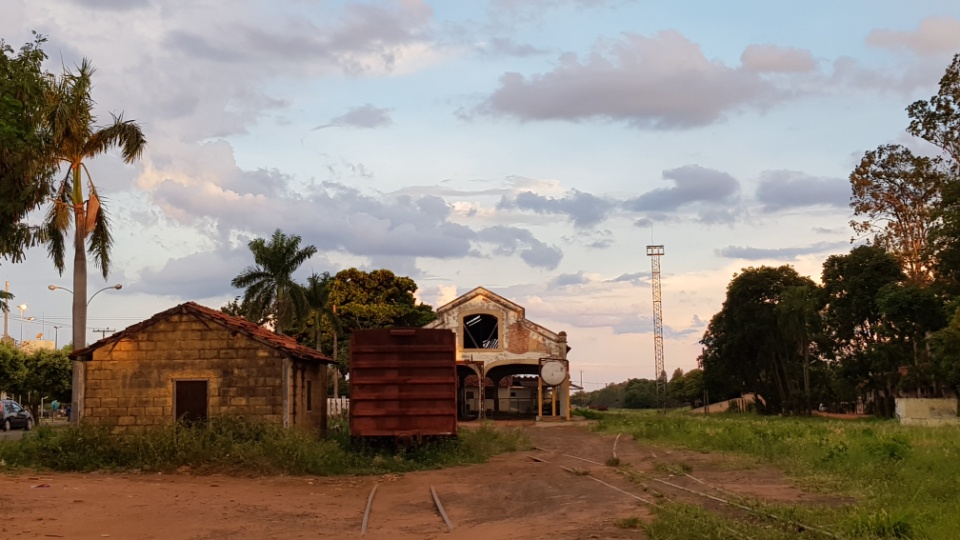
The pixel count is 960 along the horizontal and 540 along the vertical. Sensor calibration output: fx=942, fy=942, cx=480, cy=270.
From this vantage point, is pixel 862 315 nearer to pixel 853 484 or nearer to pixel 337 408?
pixel 337 408

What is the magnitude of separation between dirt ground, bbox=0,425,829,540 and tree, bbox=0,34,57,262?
745 centimetres

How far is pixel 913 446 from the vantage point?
21656 millimetres

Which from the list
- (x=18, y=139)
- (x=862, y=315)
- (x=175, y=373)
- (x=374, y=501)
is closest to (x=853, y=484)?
(x=374, y=501)

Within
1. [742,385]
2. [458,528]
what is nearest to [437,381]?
[458,528]

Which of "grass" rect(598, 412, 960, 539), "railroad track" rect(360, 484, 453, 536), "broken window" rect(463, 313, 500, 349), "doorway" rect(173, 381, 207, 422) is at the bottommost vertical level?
"railroad track" rect(360, 484, 453, 536)

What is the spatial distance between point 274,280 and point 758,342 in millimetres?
35719

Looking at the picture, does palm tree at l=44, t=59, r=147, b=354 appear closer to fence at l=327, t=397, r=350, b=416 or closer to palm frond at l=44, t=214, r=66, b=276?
palm frond at l=44, t=214, r=66, b=276

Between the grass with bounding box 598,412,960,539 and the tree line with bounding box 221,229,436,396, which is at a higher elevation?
the tree line with bounding box 221,229,436,396

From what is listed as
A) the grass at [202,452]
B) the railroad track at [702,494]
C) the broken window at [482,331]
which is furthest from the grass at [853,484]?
the broken window at [482,331]

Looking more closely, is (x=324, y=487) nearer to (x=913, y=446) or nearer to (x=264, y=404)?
(x=264, y=404)

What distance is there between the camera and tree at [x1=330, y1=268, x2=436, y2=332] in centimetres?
6931

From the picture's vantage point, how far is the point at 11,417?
44281 mm

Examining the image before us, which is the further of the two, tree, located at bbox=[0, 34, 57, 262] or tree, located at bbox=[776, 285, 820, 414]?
tree, located at bbox=[776, 285, 820, 414]

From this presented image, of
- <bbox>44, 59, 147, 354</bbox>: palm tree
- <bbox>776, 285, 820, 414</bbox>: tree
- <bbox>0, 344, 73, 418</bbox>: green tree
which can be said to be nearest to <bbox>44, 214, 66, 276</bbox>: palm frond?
<bbox>44, 59, 147, 354</bbox>: palm tree
